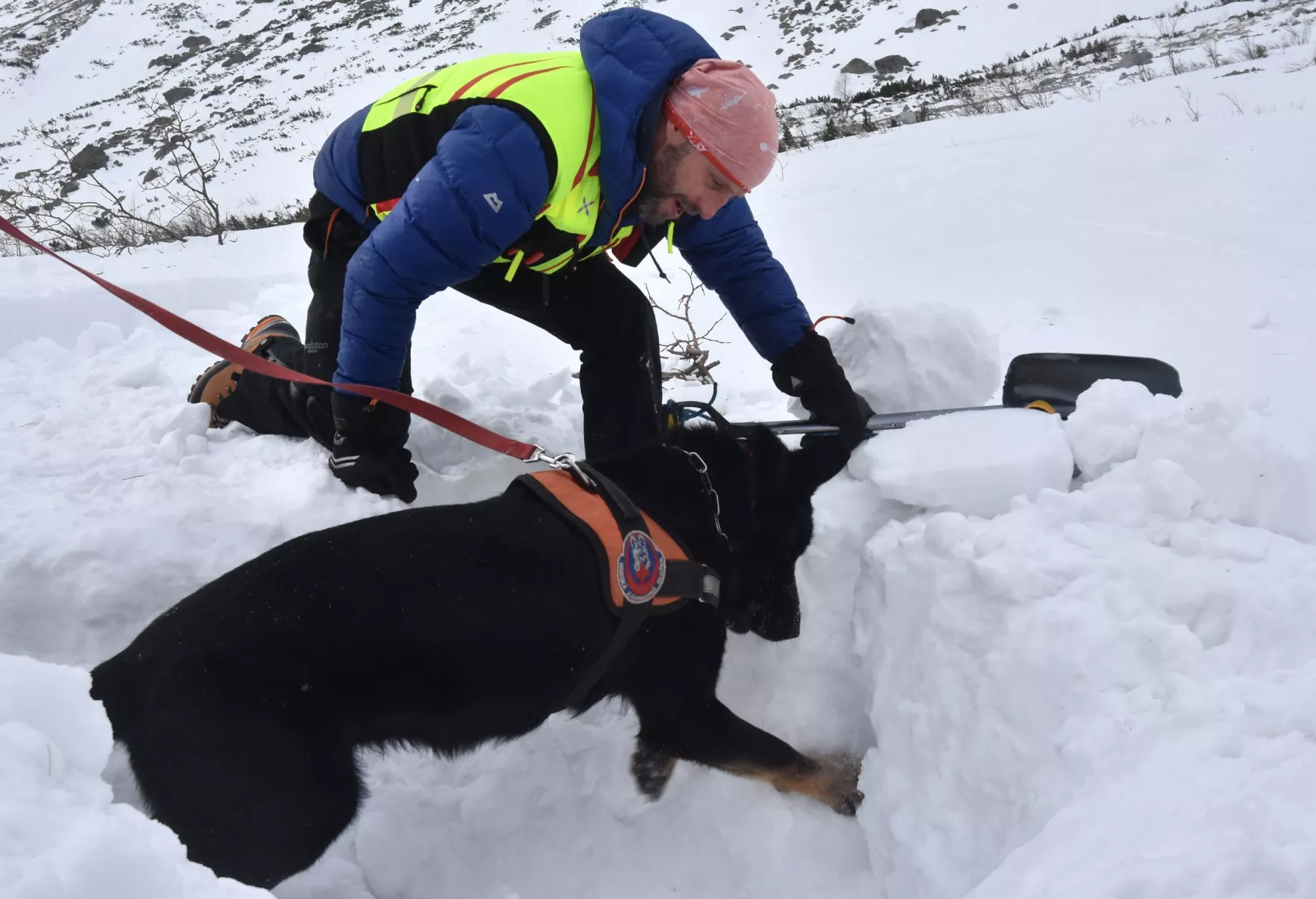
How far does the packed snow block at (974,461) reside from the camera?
5.61ft

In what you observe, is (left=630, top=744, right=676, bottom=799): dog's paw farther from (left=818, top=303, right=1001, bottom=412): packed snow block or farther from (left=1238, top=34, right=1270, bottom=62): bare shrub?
(left=1238, top=34, right=1270, bottom=62): bare shrub

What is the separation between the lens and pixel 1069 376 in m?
2.29

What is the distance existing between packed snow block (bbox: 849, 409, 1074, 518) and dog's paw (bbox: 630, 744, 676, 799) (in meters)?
0.90

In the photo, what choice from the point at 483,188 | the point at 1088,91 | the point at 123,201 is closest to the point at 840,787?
the point at 483,188

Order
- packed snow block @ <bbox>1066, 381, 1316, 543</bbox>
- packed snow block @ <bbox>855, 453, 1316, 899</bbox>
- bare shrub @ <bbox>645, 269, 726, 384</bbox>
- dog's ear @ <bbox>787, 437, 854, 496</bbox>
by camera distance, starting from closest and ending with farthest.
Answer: packed snow block @ <bbox>855, 453, 1316, 899</bbox> → packed snow block @ <bbox>1066, 381, 1316, 543</bbox> → dog's ear @ <bbox>787, 437, 854, 496</bbox> → bare shrub @ <bbox>645, 269, 726, 384</bbox>

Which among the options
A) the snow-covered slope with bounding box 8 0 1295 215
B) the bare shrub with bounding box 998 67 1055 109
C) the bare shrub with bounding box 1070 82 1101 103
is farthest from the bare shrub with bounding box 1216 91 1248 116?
the snow-covered slope with bounding box 8 0 1295 215

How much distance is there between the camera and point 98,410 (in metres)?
2.77

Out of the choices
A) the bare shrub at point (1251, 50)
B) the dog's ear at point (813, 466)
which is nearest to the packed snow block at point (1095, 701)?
the dog's ear at point (813, 466)

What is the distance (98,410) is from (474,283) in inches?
64.9

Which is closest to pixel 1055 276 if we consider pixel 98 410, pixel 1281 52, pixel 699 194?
pixel 699 194

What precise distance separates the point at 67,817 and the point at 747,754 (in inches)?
52.5

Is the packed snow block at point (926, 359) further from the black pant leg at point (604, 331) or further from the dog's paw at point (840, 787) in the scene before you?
the dog's paw at point (840, 787)

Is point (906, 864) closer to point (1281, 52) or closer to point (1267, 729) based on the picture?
point (1267, 729)

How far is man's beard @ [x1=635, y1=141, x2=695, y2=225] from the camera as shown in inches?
67.2
